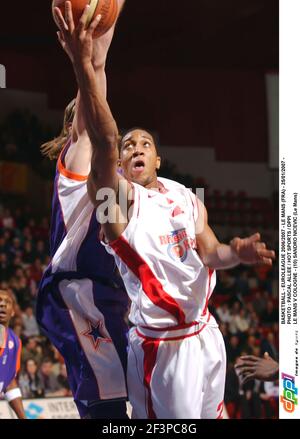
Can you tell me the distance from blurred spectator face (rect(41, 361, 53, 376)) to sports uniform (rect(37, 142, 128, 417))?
1835 millimetres

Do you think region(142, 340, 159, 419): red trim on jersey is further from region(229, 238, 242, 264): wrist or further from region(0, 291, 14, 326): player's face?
region(0, 291, 14, 326): player's face

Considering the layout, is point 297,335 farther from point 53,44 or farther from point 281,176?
point 53,44

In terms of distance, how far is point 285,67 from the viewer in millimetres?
3289

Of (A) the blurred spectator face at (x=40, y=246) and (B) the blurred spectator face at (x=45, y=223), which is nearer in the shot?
(B) the blurred spectator face at (x=45, y=223)

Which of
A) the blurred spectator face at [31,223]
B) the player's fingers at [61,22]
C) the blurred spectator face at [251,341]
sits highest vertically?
the player's fingers at [61,22]

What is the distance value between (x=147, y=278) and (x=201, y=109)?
1.29 meters

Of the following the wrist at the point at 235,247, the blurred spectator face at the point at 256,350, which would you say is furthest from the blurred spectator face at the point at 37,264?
the wrist at the point at 235,247

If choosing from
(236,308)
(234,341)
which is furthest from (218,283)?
(234,341)

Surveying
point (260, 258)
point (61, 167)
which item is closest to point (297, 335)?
point (260, 258)

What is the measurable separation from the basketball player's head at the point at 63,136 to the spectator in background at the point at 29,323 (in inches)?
79.9

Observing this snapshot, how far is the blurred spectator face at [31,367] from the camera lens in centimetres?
468

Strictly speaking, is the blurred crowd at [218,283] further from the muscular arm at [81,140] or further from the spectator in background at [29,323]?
the muscular arm at [81,140]

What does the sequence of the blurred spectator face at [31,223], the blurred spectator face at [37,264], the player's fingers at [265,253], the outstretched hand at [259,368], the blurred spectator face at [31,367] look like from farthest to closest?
the blurred spectator face at [37,264]
the blurred spectator face at [31,223]
the blurred spectator face at [31,367]
the outstretched hand at [259,368]
the player's fingers at [265,253]

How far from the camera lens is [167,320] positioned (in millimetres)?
2707
